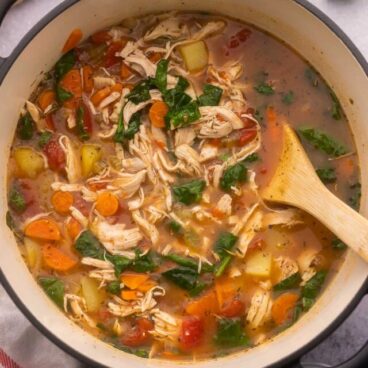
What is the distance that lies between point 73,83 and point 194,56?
1.65 ft

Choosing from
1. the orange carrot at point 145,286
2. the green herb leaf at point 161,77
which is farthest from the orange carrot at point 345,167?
the orange carrot at point 145,286

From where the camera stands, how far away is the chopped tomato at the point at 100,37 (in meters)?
3.59

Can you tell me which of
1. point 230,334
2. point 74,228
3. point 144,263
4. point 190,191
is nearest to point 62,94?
point 74,228

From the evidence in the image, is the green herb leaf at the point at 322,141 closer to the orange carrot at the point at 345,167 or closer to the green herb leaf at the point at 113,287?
the orange carrot at the point at 345,167

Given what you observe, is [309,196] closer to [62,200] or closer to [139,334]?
[139,334]

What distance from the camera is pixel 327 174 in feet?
11.4

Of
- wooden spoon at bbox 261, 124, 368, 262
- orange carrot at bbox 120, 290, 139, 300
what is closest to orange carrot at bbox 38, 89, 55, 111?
orange carrot at bbox 120, 290, 139, 300

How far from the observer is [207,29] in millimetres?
3568

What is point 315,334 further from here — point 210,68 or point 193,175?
point 210,68

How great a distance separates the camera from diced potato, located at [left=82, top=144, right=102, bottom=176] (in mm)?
3510

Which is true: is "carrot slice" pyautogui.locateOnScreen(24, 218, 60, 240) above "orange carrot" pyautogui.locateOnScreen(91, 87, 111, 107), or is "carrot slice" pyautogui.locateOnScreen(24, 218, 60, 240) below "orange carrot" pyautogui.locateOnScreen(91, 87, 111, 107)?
below

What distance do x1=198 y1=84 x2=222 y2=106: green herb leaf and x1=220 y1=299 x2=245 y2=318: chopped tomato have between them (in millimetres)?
793

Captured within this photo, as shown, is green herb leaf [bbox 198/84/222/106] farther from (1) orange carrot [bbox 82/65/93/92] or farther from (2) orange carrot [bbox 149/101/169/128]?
(1) orange carrot [bbox 82/65/93/92]

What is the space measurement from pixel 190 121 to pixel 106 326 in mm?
884
